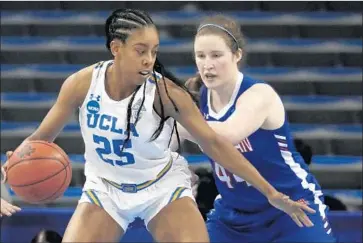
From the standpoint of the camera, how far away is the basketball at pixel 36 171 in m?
3.18

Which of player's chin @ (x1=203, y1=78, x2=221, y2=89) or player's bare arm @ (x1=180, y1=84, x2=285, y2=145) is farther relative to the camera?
player's chin @ (x1=203, y1=78, x2=221, y2=89)

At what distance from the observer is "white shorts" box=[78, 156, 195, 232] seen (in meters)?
3.23

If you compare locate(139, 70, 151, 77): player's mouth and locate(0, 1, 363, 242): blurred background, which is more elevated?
locate(139, 70, 151, 77): player's mouth

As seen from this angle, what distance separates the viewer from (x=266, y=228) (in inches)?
142

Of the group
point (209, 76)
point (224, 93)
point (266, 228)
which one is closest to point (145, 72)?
point (209, 76)

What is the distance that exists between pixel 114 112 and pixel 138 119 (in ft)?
0.34

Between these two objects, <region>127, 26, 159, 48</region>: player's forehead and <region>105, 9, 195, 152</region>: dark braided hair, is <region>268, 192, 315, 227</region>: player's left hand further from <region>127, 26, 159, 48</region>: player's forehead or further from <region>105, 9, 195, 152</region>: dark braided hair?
<region>127, 26, 159, 48</region>: player's forehead

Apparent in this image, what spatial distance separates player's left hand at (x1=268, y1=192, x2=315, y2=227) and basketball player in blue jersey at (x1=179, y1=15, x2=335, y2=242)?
0.26m

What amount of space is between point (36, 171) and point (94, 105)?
352mm

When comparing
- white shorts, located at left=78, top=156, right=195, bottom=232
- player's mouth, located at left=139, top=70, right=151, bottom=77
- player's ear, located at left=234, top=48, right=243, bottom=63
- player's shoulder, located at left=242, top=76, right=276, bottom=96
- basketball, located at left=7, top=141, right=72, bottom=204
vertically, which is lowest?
white shorts, located at left=78, top=156, right=195, bottom=232

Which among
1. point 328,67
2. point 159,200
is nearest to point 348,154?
point 328,67

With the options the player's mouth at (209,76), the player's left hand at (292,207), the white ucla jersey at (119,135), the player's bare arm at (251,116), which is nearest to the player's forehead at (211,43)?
the player's mouth at (209,76)

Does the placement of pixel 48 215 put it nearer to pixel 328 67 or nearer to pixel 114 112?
pixel 114 112

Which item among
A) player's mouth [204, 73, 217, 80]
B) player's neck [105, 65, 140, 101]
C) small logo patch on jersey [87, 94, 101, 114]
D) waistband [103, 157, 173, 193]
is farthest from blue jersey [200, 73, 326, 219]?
small logo patch on jersey [87, 94, 101, 114]
